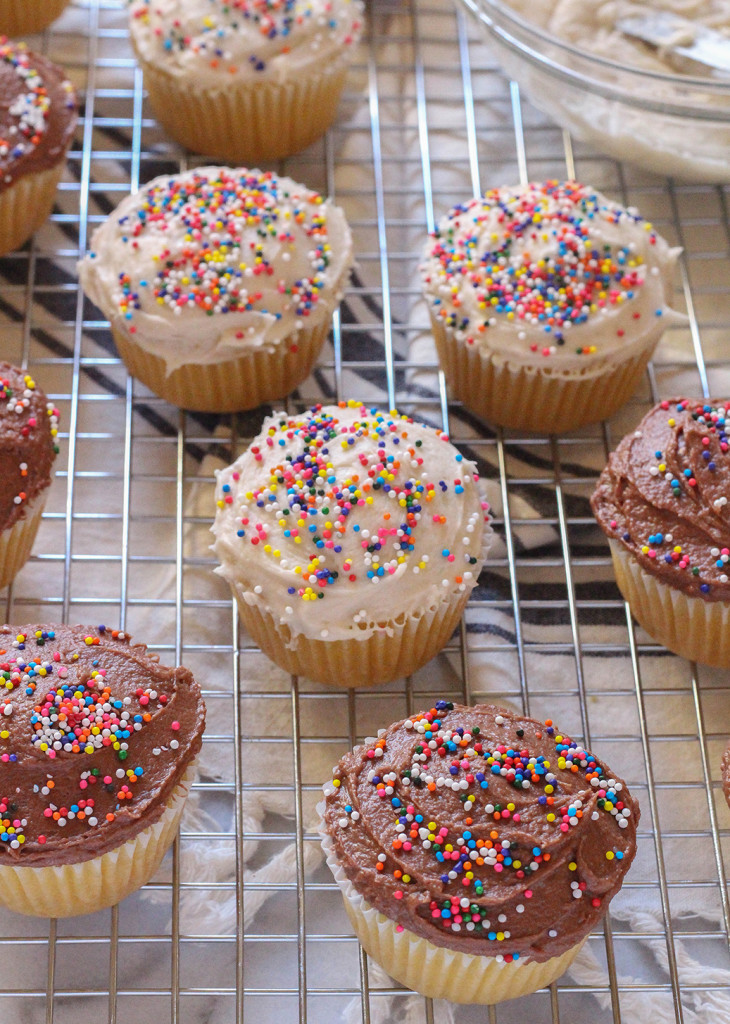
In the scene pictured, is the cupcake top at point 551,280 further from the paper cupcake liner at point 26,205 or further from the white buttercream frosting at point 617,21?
the paper cupcake liner at point 26,205

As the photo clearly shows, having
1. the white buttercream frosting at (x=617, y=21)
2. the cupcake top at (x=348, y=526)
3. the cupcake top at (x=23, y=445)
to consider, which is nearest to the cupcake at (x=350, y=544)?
the cupcake top at (x=348, y=526)

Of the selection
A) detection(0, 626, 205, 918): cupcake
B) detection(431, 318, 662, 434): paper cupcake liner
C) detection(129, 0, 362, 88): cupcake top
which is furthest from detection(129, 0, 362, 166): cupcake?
detection(0, 626, 205, 918): cupcake

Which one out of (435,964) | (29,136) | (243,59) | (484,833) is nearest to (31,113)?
(29,136)

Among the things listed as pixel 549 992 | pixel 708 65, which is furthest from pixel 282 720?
pixel 708 65

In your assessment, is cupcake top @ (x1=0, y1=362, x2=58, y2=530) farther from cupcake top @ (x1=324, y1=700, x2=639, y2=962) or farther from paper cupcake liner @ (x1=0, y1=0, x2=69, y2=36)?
paper cupcake liner @ (x1=0, y1=0, x2=69, y2=36)

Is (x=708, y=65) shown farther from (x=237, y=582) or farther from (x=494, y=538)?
(x=237, y=582)

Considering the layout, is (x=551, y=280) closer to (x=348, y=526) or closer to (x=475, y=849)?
(x=348, y=526)
